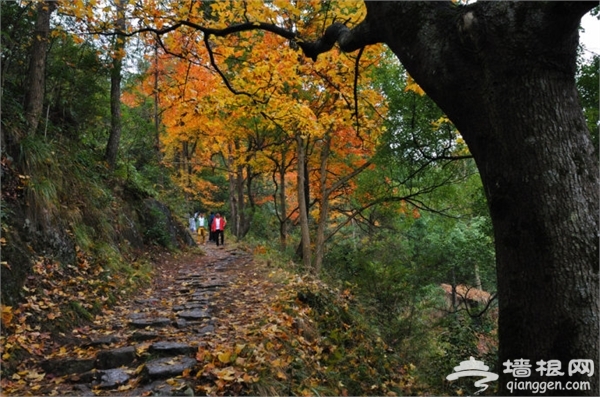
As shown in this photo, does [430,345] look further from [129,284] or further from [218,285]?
[129,284]

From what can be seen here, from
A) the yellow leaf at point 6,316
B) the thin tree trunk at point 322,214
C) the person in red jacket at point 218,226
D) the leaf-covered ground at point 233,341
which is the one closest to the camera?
the leaf-covered ground at point 233,341

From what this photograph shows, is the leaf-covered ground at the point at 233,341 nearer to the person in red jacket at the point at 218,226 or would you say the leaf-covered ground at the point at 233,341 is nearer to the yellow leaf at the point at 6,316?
the yellow leaf at the point at 6,316

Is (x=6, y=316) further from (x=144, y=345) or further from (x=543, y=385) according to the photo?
(x=543, y=385)

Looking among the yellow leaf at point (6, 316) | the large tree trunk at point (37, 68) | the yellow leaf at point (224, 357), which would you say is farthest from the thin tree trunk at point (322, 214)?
the yellow leaf at point (6, 316)

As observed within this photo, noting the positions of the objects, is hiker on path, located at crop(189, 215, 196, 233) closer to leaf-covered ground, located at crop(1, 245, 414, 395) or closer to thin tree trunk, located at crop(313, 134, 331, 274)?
thin tree trunk, located at crop(313, 134, 331, 274)

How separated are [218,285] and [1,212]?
419cm

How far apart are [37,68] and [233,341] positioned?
20.1 ft

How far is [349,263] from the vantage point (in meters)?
13.1

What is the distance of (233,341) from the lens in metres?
5.08

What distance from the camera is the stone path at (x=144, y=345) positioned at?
3885 mm

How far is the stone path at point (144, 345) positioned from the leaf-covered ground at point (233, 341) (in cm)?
2

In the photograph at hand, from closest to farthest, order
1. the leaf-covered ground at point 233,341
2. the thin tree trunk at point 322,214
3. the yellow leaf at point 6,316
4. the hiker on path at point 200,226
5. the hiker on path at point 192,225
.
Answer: the leaf-covered ground at point 233,341 → the yellow leaf at point 6,316 → the thin tree trunk at point 322,214 → the hiker on path at point 200,226 → the hiker on path at point 192,225

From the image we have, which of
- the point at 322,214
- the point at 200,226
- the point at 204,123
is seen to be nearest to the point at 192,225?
the point at 200,226

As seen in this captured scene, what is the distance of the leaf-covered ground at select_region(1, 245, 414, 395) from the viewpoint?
4008mm
